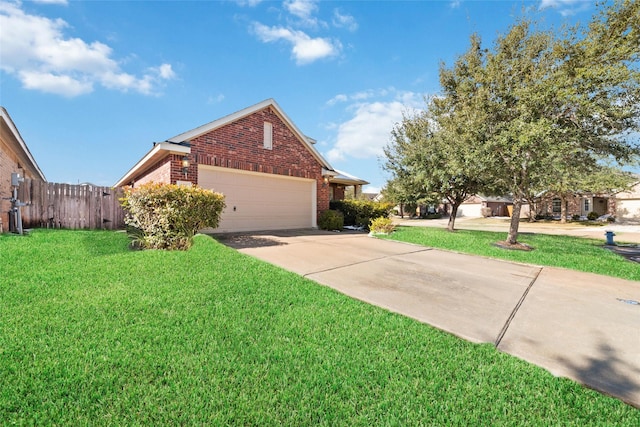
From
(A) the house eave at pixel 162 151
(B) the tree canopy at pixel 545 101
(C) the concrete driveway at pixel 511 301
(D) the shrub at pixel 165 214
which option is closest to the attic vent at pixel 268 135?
(A) the house eave at pixel 162 151

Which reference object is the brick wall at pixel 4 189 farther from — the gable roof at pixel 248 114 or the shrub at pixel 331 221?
the shrub at pixel 331 221

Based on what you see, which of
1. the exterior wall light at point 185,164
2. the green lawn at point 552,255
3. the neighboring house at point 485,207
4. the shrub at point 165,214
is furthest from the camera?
the neighboring house at point 485,207

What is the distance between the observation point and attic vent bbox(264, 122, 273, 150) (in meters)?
10.5

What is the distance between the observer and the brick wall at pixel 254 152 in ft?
29.0

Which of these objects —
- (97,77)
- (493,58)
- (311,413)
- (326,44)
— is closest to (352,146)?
(326,44)

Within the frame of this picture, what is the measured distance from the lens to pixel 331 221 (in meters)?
12.0

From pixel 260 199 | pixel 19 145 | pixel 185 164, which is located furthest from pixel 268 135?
pixel 19 145

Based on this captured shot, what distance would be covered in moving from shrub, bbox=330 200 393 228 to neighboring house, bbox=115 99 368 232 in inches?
65.1

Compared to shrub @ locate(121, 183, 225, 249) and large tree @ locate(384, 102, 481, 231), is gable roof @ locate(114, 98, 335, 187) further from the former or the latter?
large tree @ locate(384, 102, 481, 231)

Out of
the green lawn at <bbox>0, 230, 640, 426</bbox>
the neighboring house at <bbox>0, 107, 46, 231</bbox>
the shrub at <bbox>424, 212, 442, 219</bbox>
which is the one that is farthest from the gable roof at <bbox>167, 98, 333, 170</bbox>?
the shrub at <bbox>424, 212, 442, 219</bbox>

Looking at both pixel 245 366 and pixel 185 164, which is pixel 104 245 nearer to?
pixel 185 164

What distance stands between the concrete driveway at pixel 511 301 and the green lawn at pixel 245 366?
14.7 inches

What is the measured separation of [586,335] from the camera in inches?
114

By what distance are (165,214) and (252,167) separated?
4440 mm
